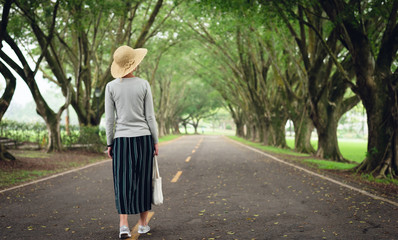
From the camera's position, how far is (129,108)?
152 inches

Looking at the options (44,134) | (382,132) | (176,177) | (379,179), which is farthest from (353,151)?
(44,134)

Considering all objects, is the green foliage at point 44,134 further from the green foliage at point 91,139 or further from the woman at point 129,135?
the woman at point 129,135

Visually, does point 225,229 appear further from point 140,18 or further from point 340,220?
point 140,18

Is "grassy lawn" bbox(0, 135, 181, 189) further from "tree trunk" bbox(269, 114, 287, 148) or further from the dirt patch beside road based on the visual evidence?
"tree trunk" bbox(269, 114, 287, 148)

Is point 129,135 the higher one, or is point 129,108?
point 129,108

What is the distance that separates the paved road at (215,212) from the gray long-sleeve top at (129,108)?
1.24m

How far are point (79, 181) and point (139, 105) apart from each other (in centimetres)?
520

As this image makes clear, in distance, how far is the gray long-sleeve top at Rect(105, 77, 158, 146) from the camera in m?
3.88

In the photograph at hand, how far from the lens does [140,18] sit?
70.6ft

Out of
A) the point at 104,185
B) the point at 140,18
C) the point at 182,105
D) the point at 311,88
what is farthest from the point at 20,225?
the point at 182,105

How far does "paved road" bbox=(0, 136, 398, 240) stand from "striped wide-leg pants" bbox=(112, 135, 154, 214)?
43cm

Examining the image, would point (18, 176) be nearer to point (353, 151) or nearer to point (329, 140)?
point (329, 140)

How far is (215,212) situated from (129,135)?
2039mm

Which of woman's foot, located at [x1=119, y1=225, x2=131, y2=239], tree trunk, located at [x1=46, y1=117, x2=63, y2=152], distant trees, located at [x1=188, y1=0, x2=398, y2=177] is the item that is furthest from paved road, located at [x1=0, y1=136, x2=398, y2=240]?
tree trunk, located at [x1=46, y1=117, x2=63, y2=152]
